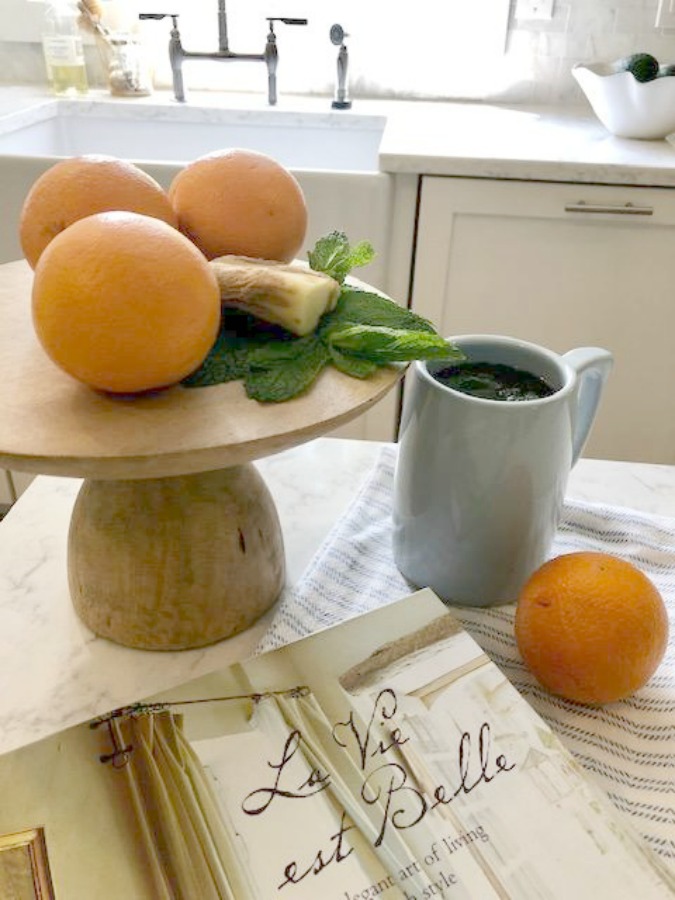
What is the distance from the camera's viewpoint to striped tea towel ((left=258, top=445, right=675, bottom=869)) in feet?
1.39

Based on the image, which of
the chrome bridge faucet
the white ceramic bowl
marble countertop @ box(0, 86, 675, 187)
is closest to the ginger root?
marble countertop @ box(0, 86, 675, 187)

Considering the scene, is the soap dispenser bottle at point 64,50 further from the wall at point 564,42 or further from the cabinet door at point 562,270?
the cabinet door at point 562,270

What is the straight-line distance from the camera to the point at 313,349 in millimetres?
454

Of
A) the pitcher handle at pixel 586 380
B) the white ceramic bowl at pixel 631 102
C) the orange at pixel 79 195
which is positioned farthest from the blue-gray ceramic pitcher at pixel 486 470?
the white ceramic bowl at pixel 631 102

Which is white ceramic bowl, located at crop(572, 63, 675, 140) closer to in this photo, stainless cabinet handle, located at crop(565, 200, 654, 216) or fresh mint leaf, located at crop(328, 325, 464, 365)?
stainless cabinet handle, located at crop(565, 200, 654, 216)

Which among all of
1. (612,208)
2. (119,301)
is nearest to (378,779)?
(119,301)

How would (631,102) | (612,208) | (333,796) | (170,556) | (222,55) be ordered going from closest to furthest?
(333,796) → (170,556) → (612,208) → (631,102) → (222,55)

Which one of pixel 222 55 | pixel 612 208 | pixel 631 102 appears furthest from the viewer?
pixel 222 55

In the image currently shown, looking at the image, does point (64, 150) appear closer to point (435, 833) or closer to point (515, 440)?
point (515, 440)

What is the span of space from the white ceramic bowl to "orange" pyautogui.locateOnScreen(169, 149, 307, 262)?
1096mm

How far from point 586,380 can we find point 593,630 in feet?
0.62

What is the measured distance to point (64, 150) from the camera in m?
1.65

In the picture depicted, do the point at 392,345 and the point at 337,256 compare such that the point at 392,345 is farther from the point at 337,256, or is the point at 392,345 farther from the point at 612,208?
the point at 612,208

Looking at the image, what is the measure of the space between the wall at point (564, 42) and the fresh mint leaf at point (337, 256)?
1.36 metres
